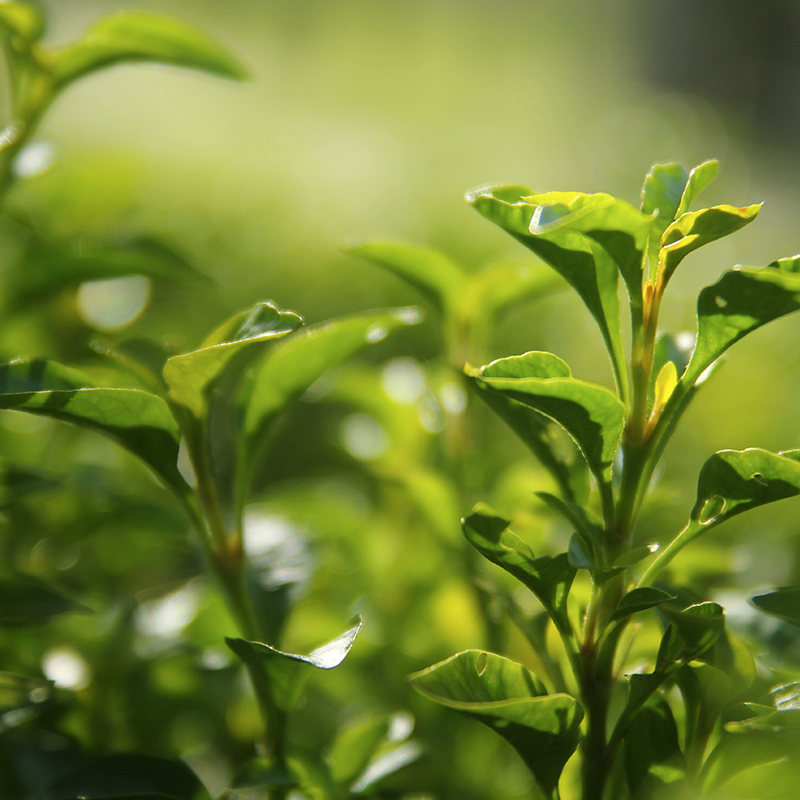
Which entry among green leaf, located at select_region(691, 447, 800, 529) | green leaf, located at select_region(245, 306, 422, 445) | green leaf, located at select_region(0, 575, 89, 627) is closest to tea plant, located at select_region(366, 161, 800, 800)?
green leaf, located at select_region(691, 447, 800, 529)

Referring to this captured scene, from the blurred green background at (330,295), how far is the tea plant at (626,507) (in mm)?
188

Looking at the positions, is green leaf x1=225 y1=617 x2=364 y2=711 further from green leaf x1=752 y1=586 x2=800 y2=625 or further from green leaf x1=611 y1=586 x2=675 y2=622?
green leaf x1=752 y1=586 x2=800 y2=625

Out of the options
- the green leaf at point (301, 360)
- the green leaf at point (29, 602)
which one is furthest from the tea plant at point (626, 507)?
the green leaf at point (29, 602)

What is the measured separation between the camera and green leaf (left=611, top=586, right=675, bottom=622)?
17.6 inches

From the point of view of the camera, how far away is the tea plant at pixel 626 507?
44 cm

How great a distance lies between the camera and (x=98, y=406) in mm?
490

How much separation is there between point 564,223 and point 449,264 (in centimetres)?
34

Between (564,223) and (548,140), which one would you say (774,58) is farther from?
(564,223)

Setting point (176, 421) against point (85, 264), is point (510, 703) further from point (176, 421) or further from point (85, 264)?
point (85, 264)

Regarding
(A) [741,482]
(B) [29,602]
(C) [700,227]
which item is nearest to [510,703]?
(A) [741,482]

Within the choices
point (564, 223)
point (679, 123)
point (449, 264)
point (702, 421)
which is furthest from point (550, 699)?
point (679, 123)

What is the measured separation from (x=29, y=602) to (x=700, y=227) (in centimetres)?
59

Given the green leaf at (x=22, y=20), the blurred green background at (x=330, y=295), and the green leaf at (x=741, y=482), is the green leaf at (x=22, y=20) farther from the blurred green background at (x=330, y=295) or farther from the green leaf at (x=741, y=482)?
the green leaf at (x=741, y=482)

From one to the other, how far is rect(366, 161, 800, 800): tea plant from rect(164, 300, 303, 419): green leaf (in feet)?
0.41
